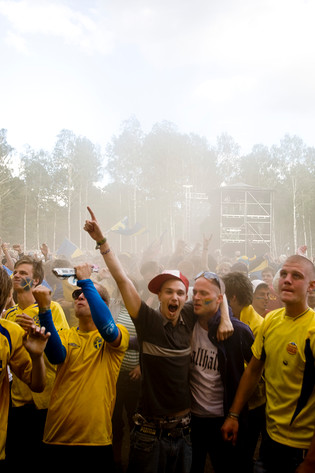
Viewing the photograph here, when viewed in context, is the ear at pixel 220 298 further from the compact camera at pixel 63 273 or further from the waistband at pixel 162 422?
the compact camera at pixel 63 273

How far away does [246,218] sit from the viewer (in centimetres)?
3152

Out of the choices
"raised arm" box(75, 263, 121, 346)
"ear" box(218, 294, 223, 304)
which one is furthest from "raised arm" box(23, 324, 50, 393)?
"ear" box(218, 294, 223, 304)

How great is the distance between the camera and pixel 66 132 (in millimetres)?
43094

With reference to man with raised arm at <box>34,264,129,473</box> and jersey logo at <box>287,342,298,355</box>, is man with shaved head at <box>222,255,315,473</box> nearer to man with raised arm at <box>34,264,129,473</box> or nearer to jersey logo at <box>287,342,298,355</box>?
jersey logo at <box>287,342,298,355</box>

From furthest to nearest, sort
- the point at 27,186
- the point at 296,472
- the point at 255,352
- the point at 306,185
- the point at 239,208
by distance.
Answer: the point at 27,186
the point at 306,185
the point at 239,208
the point at 255,352
the point at 296,472

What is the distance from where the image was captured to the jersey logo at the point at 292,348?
2.41m

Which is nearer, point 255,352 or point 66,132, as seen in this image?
point 255,352

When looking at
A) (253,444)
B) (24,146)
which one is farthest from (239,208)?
(253,444)

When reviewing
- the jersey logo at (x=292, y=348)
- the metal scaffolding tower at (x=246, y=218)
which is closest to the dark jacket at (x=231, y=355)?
the jersey logo at (x=292, y=348)

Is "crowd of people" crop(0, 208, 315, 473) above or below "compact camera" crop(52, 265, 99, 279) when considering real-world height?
below

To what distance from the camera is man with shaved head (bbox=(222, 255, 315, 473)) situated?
2322mm

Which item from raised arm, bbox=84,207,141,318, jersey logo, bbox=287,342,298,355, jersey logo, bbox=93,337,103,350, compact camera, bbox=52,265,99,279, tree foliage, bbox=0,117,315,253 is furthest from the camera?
tree foliage, bbox=0,117,315,253

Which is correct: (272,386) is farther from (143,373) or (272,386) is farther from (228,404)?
(143,373)

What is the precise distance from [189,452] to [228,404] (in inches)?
17.5
